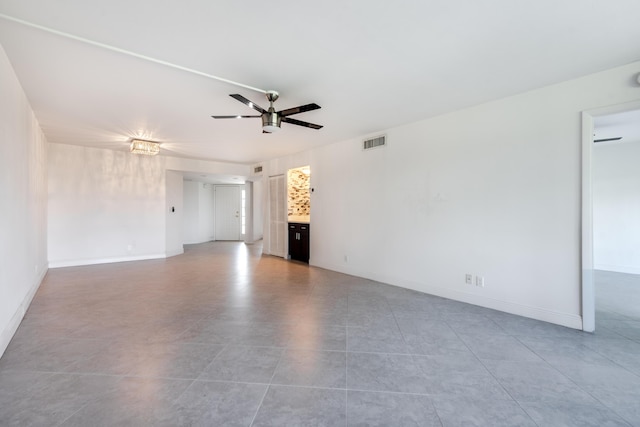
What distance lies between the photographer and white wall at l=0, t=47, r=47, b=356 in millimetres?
2482

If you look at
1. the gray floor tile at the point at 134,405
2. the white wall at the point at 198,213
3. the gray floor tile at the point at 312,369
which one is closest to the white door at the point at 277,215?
the white wall at the point at 198,213

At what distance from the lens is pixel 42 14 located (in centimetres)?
200

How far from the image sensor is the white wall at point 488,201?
3.03 meters

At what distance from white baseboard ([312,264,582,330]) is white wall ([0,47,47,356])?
4.62m

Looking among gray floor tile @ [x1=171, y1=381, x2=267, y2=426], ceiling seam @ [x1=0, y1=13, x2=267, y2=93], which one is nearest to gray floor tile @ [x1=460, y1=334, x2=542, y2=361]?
gray floor tile @ [x1=171, y1=381, x2=267, y2=426]

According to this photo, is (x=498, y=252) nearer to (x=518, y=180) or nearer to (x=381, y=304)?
(x=518, y=180)

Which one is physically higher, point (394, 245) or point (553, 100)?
point (553, 100)

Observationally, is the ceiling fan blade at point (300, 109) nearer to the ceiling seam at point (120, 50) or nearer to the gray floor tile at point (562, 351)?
the ceiling seam at point (120, 50)

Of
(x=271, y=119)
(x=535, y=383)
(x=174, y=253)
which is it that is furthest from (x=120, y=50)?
(x=174, y=253)

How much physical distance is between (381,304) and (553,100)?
10.3 feet

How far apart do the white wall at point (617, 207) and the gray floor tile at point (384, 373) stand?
6.19m

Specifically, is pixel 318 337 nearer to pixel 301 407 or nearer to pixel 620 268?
pixel 301 407

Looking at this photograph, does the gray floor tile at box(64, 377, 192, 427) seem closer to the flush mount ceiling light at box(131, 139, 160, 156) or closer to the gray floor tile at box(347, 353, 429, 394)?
the gray floor tile at box(347, 353, 429, 394)

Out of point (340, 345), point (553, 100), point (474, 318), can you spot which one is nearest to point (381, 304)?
point (474, 318)
